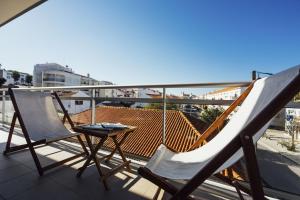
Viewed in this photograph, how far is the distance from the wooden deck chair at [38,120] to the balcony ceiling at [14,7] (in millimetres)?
1536

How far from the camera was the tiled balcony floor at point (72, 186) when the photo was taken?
1684 mm

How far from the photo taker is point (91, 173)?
213 centimetres

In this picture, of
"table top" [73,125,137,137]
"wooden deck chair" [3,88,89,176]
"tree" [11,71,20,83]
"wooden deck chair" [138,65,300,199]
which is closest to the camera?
"wooden deck chair" [138,65,300,199]

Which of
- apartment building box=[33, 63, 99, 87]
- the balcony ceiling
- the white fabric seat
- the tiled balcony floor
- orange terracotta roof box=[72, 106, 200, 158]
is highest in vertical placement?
apartment building box=[33, 63, 99, 87]

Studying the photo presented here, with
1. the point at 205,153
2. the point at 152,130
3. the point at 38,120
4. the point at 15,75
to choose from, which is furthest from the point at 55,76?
the point at 205,153

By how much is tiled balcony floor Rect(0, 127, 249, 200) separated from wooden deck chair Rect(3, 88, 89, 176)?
0.16 meters

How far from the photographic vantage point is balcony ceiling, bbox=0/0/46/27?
3095 mm

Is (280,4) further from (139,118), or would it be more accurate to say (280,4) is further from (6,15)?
(6,15)

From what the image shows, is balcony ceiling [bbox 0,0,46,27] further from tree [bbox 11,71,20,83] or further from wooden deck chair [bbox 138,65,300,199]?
tree [bbox 11,71,20,83]

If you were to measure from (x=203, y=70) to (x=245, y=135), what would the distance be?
23265 mm

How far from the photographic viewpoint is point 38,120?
2541 mm

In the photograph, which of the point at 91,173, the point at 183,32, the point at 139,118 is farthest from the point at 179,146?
the point at 183,32

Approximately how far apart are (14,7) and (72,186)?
319cm

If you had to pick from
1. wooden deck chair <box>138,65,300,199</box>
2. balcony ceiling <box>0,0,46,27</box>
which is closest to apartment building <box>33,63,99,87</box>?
balcony ceiling <box>0,0,46,27</box>
